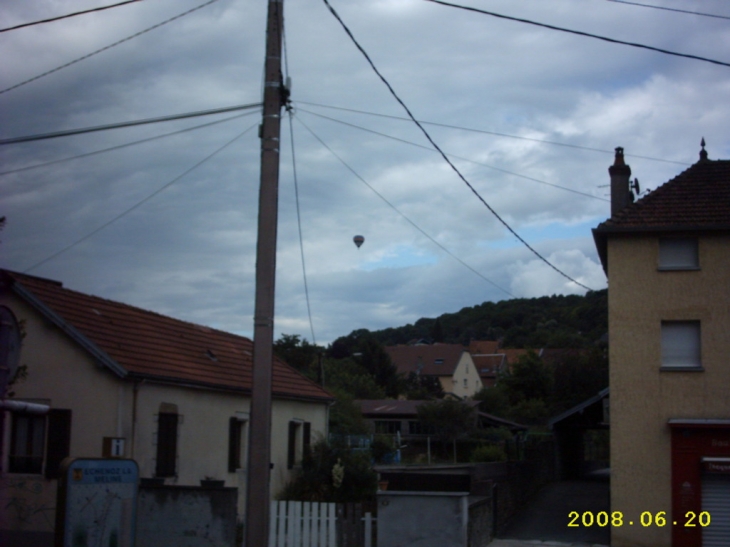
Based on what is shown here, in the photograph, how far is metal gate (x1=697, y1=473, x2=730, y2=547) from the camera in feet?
63.4

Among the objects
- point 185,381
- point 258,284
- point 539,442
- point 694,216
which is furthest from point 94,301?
point 539,442

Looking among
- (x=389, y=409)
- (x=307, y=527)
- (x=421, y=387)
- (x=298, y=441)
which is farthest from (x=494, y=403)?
(x=307, y=527)

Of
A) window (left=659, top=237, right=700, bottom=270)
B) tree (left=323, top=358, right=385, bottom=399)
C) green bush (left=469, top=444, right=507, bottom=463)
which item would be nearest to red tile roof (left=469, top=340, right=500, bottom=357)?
tree (left=323, top=358, right=385, bottom=399)

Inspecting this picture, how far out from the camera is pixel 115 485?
9.95m

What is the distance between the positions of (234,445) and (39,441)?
5.92m

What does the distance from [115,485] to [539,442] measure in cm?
2701

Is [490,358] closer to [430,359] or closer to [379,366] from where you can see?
[430,359]

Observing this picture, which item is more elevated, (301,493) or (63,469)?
(63,469)

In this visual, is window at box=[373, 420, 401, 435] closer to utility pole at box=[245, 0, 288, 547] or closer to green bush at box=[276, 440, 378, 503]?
green bush at box=[276, 440, 378, 503]

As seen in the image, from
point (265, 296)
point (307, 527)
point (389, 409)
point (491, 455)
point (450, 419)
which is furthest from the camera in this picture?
point (389, 409)

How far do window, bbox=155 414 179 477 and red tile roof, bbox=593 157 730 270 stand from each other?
39.6 feet

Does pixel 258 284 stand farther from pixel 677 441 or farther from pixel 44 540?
pixel 677 441

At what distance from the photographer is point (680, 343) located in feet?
67.8

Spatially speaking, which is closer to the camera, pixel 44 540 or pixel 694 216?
pixel 44 540
